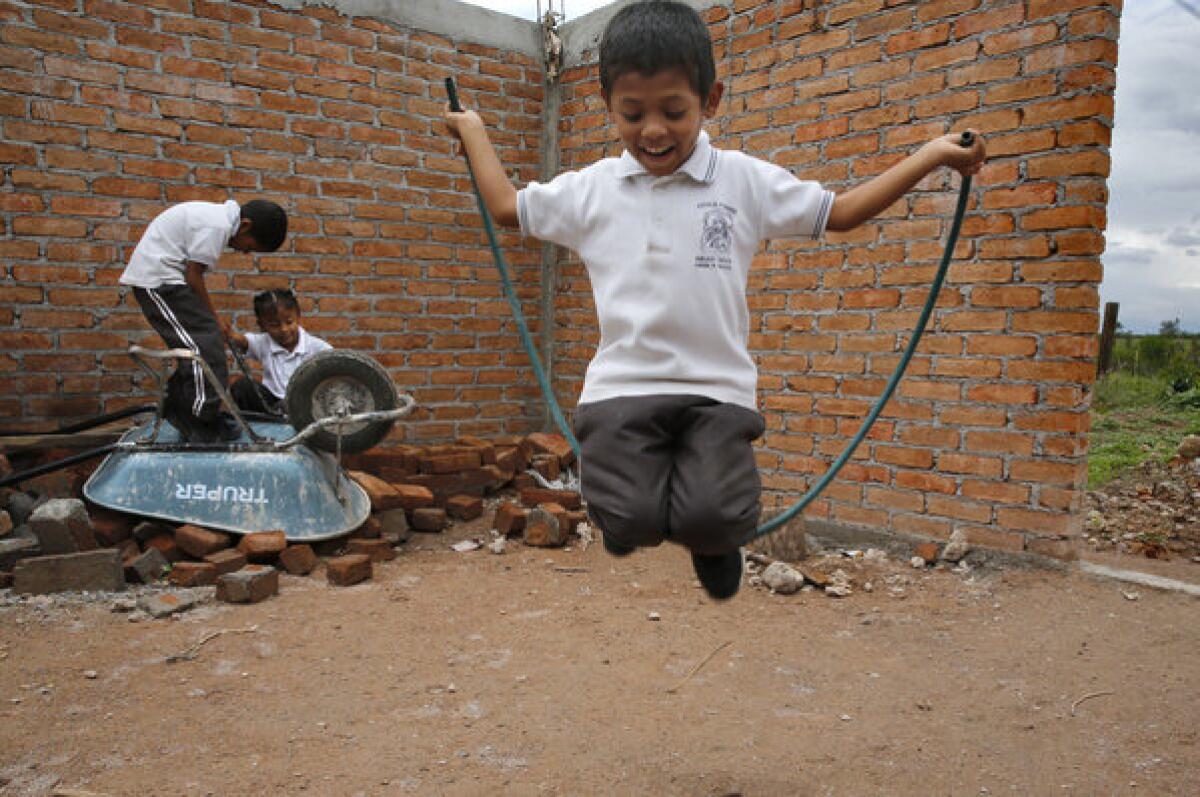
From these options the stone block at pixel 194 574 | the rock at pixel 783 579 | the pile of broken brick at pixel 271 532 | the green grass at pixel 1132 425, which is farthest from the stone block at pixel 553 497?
the green grass at pixel 1132 425

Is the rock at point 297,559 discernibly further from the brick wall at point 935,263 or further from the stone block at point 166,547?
the brick wall at point 935,263

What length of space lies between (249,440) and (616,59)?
3.30 m

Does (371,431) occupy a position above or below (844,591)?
above

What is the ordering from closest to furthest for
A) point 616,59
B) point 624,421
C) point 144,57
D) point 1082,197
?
point 616,59
point 624,421
point 1082,197
point 144,57

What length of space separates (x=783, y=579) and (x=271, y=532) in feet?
7.95

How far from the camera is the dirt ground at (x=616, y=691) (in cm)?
250

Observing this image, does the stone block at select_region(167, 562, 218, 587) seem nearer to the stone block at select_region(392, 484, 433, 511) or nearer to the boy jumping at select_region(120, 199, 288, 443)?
the boy jumping at select_region(120, 199, 288, 443)

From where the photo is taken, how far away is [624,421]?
2043 millimetres

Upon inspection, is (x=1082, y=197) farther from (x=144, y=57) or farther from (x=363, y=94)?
(x=144, y=57)

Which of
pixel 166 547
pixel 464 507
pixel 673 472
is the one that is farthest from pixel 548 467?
pixel 673 472

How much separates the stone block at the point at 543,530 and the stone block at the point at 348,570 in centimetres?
97

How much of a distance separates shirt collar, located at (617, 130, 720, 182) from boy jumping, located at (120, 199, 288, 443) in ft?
9.42

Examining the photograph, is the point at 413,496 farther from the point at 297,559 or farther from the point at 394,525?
the point at 297,559

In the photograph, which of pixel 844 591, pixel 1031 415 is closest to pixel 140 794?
pixel 844 591
